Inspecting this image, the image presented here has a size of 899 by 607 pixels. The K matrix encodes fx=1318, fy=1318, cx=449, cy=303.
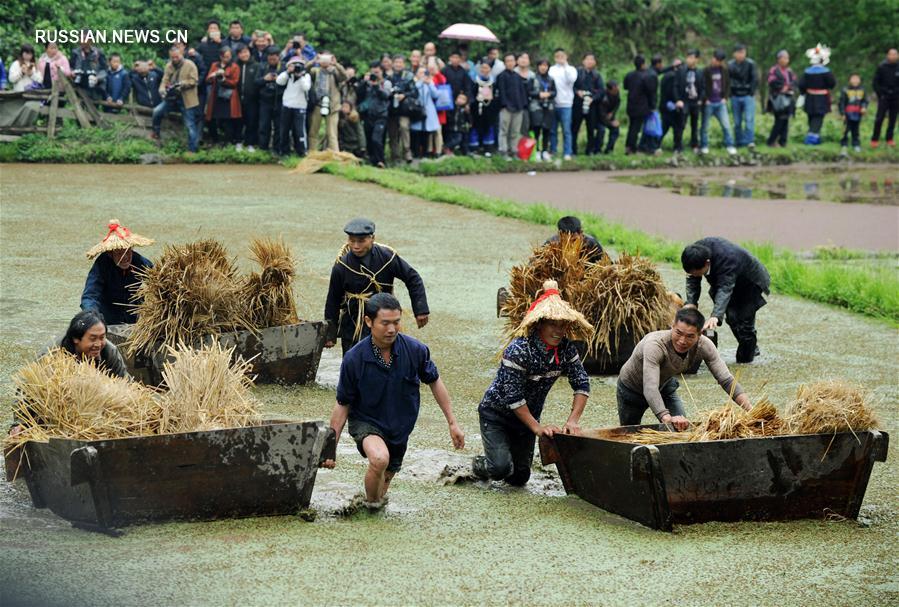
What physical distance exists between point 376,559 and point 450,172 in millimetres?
18375

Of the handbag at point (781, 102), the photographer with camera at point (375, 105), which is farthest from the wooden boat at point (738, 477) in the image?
the handbag at point (781, 102)

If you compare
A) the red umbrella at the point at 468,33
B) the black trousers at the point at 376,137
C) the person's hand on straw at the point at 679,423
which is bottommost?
the person's hand on straw at the point at 679,423

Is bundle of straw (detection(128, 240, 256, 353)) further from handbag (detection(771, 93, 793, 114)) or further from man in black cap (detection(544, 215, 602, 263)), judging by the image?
handbag (detection(771, 93, 793, 114))

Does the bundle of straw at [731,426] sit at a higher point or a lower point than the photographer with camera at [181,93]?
lower

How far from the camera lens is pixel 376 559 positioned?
6.62m

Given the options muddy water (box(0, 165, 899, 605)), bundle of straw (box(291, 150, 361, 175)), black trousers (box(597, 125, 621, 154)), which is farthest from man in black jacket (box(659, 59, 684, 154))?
muddy water (box(0, 165, 899, 605))

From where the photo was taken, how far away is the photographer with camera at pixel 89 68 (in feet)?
76.9

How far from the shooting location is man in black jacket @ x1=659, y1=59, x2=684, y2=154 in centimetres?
2647

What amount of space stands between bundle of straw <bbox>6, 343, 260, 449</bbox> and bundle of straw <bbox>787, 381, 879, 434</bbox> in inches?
122

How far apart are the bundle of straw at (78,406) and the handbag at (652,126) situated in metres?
21.1

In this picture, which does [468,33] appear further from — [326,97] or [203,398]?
[203,398]

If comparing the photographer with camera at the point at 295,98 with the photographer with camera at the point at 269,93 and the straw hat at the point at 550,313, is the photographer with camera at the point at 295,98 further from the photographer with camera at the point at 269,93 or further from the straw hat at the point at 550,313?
the straw hat at the point at 550,313

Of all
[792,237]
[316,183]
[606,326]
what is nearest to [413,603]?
[606,326]

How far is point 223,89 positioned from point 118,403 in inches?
654
